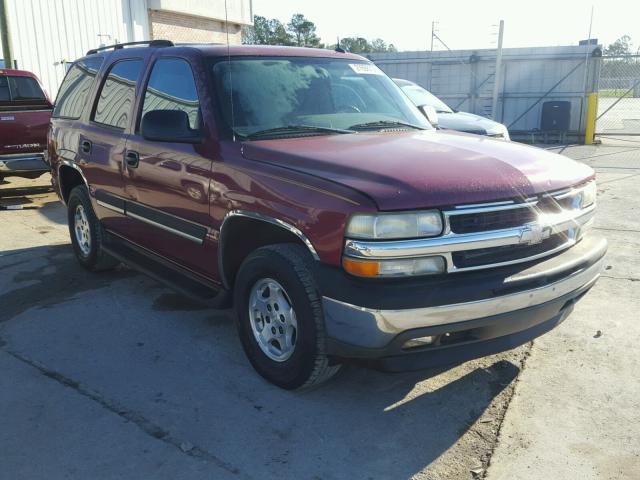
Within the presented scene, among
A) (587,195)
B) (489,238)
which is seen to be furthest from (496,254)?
(587,195)

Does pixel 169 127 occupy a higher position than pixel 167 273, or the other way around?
pixel 169 127

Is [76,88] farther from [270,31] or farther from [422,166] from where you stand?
[270,31]

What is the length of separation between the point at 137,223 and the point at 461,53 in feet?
55.8

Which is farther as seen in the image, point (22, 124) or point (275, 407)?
point (22, 124)

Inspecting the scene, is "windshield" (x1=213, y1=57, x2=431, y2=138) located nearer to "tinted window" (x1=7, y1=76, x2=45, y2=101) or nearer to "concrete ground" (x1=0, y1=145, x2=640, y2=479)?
"concrete ground" (x1=0, y1=145, x2=640, y2=479)

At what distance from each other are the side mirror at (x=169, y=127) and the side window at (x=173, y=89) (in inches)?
4.0

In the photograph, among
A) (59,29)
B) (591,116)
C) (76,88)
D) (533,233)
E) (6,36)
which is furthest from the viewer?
(59,29)

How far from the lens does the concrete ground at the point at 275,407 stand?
2867 millimetres

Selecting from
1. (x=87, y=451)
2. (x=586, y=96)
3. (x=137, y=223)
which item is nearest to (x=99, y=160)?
(x=137, y=223)

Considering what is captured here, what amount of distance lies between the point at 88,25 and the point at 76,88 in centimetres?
1478

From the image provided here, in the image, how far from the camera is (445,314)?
9.25 ft

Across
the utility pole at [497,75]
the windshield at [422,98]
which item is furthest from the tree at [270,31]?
the windshield at [422,98]

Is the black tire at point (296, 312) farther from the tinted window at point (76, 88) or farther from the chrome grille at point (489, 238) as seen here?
the tinted window at point (76, 88)

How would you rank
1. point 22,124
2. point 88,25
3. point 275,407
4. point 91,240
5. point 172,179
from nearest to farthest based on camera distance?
point 275,407
point 172,179
point 91,240
point 22,124
point 88,25
